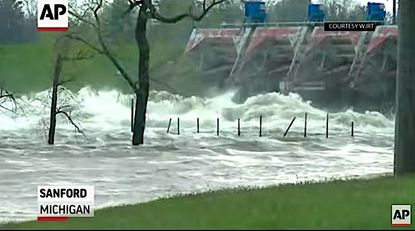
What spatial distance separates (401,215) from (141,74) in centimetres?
2589

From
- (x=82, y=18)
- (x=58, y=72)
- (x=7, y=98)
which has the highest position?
(x=82, y=18)

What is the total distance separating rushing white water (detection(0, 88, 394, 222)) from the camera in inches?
736

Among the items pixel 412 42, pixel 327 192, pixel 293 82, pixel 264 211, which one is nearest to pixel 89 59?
pixel 293 82

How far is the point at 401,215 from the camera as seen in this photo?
713 cm

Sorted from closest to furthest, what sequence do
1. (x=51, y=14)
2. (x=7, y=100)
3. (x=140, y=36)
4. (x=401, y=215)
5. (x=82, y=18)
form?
(x=401, y=215)
(x=51, y=14)
(x=82, y=18)
(x=140, y=36)
(x=7, y=100)

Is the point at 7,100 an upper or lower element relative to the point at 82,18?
lower

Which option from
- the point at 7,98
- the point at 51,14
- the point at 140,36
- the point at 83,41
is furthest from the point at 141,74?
the point at 51,14

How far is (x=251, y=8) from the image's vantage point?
3884cm

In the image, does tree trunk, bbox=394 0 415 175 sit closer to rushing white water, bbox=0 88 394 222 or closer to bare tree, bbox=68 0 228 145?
rushing white water, bbox=0 88 394 222

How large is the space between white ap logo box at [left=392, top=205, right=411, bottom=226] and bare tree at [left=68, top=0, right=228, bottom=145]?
2348 centimetres

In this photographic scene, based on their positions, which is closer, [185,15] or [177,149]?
[177,149]

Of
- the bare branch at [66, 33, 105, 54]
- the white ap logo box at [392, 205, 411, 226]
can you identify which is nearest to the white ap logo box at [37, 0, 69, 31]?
the white ap logo box at [392, 205, 411, 226]

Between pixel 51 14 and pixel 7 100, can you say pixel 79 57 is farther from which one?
pixel 51 14

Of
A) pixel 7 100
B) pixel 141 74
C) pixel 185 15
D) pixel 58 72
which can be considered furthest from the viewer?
pixel 141 74
